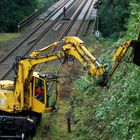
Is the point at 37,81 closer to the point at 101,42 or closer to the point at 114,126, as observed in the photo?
the point at 114,126

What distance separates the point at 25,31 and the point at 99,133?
1153 inches

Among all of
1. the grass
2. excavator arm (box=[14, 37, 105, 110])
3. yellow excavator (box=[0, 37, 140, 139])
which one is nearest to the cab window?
yellow excavator (box=[0, 37, 140, 139])

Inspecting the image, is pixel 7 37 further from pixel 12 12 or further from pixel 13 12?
pixel 13 12

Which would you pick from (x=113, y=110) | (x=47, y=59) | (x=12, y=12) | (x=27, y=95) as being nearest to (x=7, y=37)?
(x=12, y=12)

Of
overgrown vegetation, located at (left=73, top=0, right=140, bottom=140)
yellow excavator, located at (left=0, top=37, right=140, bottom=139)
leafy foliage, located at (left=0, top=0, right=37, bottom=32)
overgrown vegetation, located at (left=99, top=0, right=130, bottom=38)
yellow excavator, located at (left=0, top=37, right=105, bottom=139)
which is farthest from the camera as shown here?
leafy foliage, located at (left=0, top=0, right=37, bottom=32)

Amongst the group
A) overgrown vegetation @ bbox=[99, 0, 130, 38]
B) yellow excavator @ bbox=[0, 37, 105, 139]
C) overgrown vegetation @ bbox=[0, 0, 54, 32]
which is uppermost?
yellow excavator @ bbox=[0, 37, 105, 139]

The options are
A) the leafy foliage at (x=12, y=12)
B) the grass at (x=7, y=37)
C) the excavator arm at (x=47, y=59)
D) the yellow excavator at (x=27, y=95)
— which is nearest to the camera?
the excavator arm at (x=47, y=59)

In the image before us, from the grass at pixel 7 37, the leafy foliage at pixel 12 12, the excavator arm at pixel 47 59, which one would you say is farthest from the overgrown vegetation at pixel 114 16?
the excavator arm at pixel 47 59

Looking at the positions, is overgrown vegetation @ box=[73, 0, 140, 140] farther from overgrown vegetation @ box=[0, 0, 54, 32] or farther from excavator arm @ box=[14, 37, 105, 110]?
overgrown vegetation @ box=[0, 0, 54, 32]

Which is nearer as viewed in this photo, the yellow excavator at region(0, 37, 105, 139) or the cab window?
the yellow excavator at region(0, 37, 105, 139)

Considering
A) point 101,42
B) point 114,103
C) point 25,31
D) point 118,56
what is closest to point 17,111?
point 114,103

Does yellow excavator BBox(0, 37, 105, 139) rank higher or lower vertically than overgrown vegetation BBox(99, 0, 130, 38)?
higher

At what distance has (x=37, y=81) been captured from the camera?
63.0 feet

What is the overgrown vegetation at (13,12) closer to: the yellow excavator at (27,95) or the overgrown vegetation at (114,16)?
the overgrown vegetation at (114,16)
